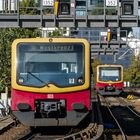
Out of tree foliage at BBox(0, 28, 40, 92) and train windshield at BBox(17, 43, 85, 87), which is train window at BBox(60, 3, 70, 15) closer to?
tree foliage at BBox(0, 28, 40, 92)

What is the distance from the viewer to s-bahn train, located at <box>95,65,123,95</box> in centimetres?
4409

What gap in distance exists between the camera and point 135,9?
116 ft

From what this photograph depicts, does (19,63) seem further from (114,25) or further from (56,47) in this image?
(114,25)

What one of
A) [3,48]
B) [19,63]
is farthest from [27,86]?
[3,48]

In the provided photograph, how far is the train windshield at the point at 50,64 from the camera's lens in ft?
51.6

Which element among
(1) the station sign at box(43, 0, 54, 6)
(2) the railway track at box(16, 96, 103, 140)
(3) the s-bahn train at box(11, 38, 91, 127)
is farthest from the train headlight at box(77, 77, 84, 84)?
(1) the station sign at box(43, 0, 54, 6)

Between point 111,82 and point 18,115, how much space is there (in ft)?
94.6

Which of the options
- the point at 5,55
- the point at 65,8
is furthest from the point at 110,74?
the point at 65,8

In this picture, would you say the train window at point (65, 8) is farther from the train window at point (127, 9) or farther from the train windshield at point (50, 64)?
the train windshield at point (50, 64)

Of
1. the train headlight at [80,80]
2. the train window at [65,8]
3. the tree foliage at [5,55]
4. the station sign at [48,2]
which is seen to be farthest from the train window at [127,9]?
the train headlight at [80,80]

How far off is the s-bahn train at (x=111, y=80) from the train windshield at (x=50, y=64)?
28224 millimetres

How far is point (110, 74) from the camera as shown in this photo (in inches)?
1750

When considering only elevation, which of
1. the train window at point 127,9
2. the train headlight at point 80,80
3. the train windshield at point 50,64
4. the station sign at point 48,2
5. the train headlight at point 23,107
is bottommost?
the train headlight at point 23,107

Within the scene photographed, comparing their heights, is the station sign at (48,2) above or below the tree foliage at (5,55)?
above
